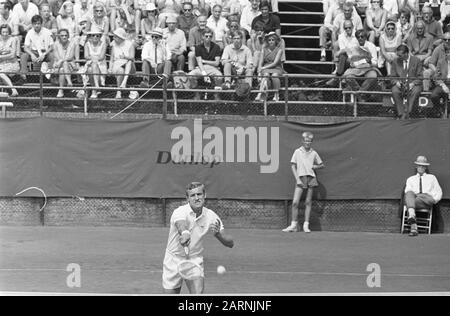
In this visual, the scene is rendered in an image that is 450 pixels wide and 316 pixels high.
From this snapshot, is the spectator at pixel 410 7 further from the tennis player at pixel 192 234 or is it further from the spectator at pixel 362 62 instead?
the tennis player at pixel 192 234

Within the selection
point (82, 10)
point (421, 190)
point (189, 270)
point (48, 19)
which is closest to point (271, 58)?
point (421, 190)

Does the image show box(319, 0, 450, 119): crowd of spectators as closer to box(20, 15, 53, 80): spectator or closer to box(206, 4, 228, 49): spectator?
box(206, 4, 228, 49): spectator

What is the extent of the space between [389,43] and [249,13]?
3.51 m

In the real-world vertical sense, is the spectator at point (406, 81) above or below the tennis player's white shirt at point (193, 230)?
above

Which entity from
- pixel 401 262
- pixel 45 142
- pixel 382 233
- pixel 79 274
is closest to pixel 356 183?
pixel 382 233

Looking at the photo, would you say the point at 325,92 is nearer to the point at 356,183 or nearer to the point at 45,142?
the point at 356,183

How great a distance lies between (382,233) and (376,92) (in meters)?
3.07

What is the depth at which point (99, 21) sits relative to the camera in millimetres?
26750

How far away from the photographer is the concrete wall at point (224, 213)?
2438 cm

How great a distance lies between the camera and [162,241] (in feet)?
73.9

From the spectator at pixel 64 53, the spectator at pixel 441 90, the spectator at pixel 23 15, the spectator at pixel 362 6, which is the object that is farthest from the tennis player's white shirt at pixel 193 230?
the spectator at pixel 362 6

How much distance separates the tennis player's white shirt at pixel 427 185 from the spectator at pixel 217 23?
19.5 feet

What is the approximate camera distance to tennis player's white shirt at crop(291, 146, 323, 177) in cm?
2412

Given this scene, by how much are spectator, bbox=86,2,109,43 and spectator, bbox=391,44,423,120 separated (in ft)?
22.0
